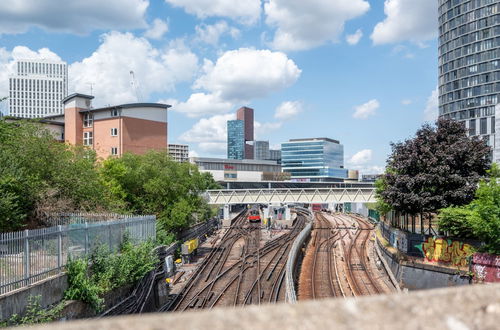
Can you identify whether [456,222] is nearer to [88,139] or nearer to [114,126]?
[114,126]

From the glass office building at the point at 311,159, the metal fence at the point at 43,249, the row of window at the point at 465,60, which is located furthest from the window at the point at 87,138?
the glass office building at the point at 311,159

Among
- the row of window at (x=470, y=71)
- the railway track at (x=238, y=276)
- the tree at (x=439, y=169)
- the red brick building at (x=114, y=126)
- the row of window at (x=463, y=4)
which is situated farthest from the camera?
the row of window at (x=463, y=4)

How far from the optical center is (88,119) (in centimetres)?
5706

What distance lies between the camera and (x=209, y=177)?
90062 millimetres

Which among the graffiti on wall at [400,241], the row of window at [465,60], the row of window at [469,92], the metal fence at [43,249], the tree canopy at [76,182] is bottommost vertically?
the graffiti on wall at [400,241]

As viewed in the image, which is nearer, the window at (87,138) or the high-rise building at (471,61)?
the window at (87,138)

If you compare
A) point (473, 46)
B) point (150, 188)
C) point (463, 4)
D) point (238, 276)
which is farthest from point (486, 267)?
point (463, 4)

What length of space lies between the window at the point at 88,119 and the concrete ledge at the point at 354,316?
59.1 m

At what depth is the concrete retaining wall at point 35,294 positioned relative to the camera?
32.7ft

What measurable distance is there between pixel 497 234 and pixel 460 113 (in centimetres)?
8891

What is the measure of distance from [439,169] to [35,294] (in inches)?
809

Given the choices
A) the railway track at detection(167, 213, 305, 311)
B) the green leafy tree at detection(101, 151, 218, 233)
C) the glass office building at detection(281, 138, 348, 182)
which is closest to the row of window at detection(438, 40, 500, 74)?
the glass office building at detection(281, 138, 348, 182)

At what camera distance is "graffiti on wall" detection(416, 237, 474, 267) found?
22.6m

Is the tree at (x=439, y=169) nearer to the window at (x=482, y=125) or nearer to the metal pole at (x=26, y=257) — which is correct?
the metal pole at (x=26, y=257)
